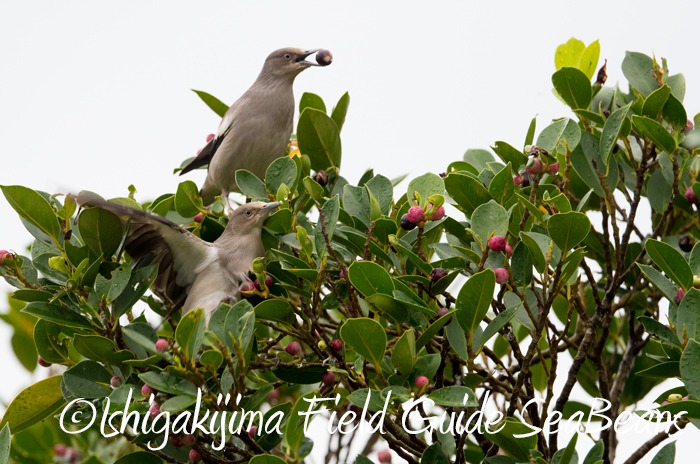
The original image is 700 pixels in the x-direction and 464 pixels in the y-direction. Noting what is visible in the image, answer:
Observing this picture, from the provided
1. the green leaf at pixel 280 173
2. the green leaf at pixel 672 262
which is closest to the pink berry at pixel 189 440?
the green leaf at pixel 280 173

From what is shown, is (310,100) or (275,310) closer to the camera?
(275,310)

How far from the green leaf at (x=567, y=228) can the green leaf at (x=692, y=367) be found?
1.57 feet

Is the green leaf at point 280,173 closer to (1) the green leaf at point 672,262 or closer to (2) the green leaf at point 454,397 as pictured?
(2) the green leaf at point 454,397

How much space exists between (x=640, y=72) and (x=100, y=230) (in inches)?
90.3

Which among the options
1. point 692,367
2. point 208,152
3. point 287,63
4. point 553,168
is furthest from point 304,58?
point 692,367

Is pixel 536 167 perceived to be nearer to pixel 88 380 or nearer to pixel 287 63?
pixel 88 380

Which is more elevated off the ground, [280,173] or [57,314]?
[280,173]

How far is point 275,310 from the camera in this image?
95.3 inches

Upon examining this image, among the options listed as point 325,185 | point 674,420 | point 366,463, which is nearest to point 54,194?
point 325,185

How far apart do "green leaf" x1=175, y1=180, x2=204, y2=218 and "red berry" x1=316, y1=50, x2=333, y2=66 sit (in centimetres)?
144

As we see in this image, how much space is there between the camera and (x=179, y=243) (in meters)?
3.09

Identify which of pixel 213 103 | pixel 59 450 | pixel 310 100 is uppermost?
pixel 213 103

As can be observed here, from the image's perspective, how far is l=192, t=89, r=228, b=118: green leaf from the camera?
3920mm

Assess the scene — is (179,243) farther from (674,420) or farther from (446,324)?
(674,420)
